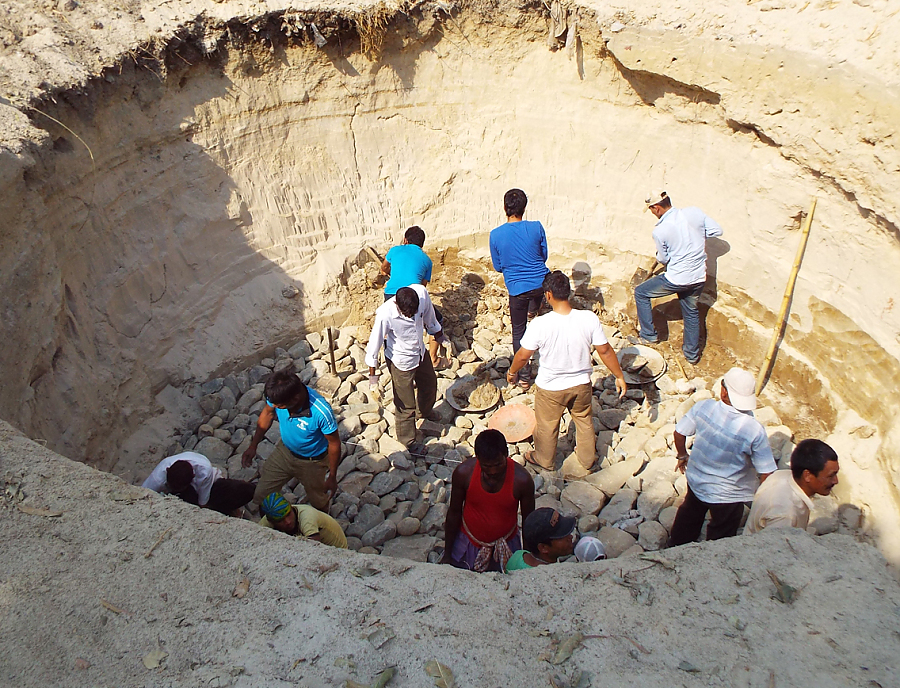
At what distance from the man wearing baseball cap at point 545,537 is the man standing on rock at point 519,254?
297 cm

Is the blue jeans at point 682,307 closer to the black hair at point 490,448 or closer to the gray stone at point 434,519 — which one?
the gray stone at point 434,519

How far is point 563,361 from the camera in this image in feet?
15.9

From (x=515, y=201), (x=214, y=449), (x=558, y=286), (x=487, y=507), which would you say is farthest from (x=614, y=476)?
(x=214, y=449)

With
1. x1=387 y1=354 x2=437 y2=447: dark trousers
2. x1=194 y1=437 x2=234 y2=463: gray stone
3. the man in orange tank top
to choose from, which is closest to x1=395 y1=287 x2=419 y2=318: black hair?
x1=387 y1=354 x2=437 y2=447: dark trousers

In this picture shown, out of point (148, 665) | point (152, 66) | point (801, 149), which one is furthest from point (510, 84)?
point (148, 665)

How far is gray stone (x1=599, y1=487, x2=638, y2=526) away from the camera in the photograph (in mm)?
5023

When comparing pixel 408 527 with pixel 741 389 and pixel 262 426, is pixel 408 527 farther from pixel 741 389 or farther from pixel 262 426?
pixel 741 389

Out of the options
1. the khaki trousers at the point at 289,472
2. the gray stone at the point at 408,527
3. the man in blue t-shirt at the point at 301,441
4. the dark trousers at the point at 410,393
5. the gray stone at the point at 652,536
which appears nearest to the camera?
the man in blue t-shirt at the point at 301,441

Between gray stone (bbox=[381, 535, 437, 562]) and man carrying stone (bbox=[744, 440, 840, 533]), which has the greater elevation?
man carrying stone (bbox=[744, 440, 840, 533])

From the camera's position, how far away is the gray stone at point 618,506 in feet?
16.5

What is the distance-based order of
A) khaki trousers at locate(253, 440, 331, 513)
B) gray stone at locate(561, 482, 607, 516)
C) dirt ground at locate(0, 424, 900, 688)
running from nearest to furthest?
dirt ground at locate(0, 424, 900, 688) < khaki trousers at locate(253, 440, 331, 513) < gray stone at locate(561, 482, 607, 516)

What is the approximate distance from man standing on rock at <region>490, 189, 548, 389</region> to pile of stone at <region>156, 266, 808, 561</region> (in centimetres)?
82

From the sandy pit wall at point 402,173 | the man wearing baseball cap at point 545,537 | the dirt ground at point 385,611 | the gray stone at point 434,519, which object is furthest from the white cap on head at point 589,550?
the sandy pit wall at point 402,173

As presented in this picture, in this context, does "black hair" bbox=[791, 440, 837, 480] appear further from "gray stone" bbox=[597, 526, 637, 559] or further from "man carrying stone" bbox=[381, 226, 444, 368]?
"man carrying stone" bbox=[381, 226, 444, 368]
